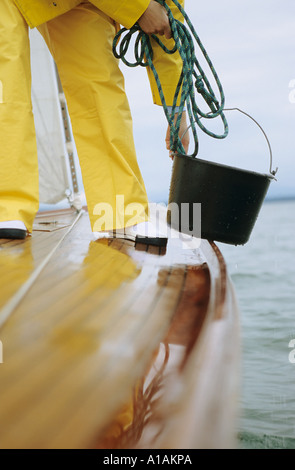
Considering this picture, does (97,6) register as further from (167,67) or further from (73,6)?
(167,67)

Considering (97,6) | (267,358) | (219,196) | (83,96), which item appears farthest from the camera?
(267,358)

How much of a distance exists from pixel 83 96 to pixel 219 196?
560mm

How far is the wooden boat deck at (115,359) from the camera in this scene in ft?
1.29

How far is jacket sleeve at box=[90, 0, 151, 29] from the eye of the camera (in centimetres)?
130

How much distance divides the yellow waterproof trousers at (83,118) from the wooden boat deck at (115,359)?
0.49m

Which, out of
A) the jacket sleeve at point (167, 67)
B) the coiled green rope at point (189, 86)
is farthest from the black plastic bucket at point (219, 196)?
the jacket sleeve at point (167, 67)

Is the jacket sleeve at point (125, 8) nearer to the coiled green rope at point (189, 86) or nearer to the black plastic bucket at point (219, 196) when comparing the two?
the coiled green rope at point (189, 86)

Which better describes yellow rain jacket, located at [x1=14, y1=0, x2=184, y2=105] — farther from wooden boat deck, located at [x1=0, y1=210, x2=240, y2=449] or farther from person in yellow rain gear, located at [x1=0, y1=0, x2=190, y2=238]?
wooden boat deck, located at [x1=0, y1=210, x2=240, y2=449]

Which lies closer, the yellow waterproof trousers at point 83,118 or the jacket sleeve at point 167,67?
the yellow waterproof trousers at point 83,118

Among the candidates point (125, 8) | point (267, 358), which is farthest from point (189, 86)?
point (267, 358)

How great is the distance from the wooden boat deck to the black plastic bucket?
0.32m

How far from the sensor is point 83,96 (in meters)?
1.51

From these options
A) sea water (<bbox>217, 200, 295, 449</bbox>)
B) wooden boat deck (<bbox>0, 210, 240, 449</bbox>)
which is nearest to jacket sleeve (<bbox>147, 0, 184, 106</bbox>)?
sea water (<bbox>217, 200, 295, 449</bbox>)

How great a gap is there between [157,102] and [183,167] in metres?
0.48
